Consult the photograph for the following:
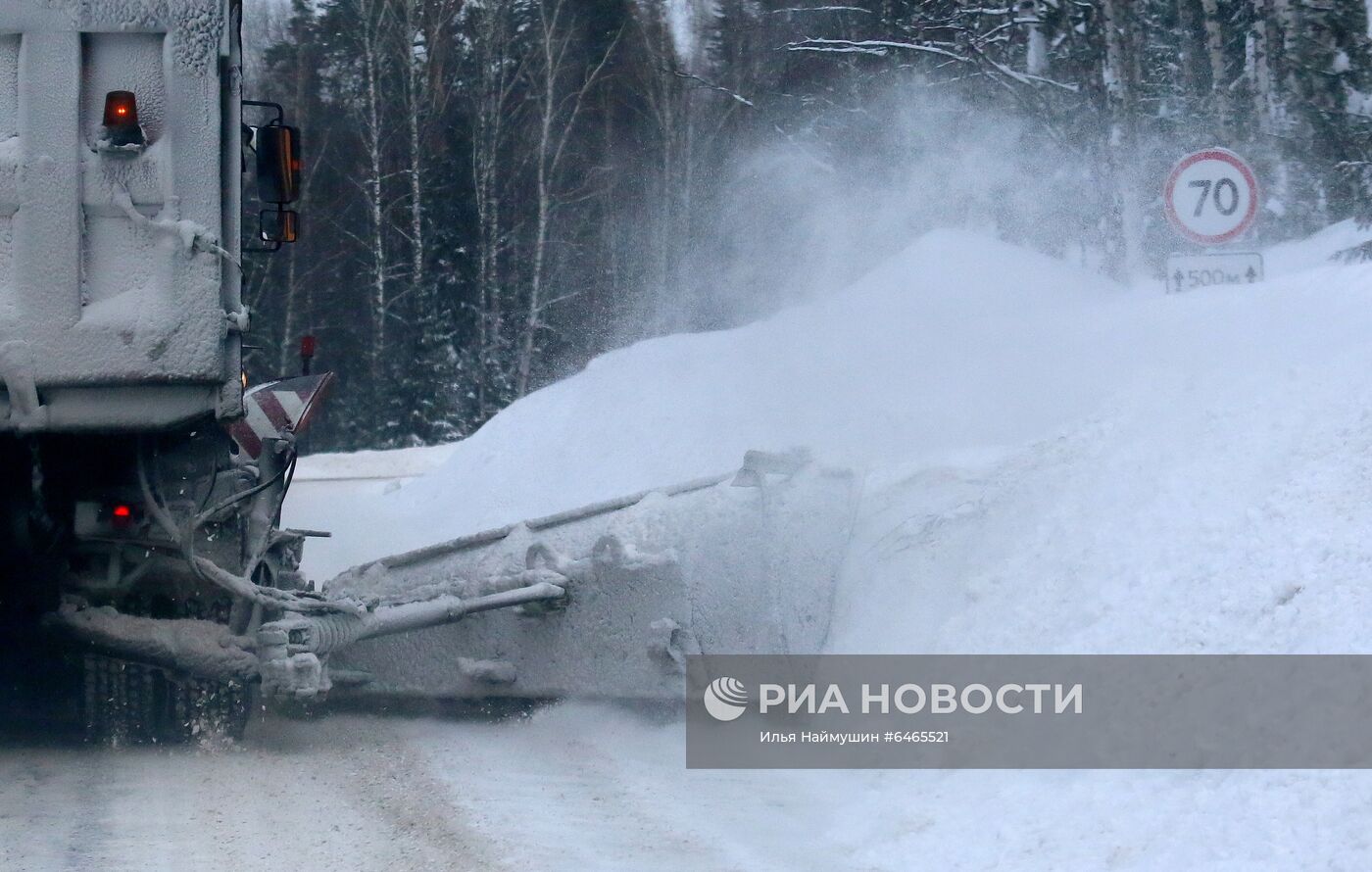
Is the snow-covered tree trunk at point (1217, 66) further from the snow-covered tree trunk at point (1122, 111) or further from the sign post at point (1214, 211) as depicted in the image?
the sign post at point (1214, 211)

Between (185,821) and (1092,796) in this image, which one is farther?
(185,821)

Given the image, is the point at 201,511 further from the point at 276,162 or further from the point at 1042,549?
the point at 1042,549

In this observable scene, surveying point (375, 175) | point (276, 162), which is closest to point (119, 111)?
point (276, 162)

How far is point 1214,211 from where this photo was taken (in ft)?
30.3

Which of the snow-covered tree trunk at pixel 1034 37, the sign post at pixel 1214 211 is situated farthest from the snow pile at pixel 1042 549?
the snow-covered tree trunk at pixel 1034 37

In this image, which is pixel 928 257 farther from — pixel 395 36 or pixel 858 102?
pixel 395 36

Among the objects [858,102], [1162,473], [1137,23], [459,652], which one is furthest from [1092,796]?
[858,102]

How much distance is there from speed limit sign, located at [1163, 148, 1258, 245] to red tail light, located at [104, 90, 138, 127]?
6.22 metres

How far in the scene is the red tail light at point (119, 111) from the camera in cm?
512

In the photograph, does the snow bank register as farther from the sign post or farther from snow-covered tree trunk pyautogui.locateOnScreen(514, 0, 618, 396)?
snow-covered tree trunk pyautogui.locateOnScreen(514, 0, 618, 396)

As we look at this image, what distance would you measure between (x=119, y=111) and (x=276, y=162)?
0.88 meters

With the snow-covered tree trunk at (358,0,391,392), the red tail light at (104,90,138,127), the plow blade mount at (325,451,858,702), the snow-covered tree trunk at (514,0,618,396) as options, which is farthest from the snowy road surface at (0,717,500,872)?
the snow-covered tree trunk at (358,0,391,392)

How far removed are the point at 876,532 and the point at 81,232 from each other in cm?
358

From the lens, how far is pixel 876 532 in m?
7.09
